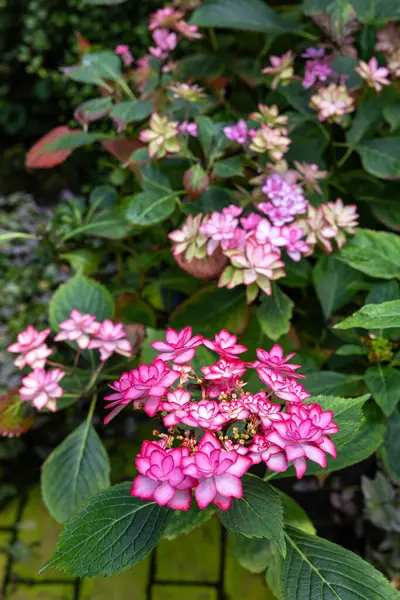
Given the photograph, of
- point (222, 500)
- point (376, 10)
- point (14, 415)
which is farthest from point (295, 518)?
point (376, 10)

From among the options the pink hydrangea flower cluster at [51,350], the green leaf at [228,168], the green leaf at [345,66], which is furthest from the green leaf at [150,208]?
the green leaf at [345,66]

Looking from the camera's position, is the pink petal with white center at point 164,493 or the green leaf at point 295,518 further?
the green leaf at point 295,518

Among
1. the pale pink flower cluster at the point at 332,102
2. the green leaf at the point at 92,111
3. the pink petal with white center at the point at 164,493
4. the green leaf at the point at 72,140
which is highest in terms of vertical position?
the pale pink flower cluster at the point at 332,102

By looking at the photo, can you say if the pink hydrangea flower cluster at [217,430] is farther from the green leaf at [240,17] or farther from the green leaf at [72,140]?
the green leaf at [240,17]

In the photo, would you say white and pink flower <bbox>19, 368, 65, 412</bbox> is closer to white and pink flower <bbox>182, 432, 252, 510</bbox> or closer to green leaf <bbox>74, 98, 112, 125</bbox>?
white and pink flower <bbox>182, 432, 252, 510</bbox>

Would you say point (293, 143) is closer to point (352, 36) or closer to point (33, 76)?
point (352, 36)

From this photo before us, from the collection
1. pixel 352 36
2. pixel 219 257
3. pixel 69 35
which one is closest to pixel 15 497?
pixel 219 257
